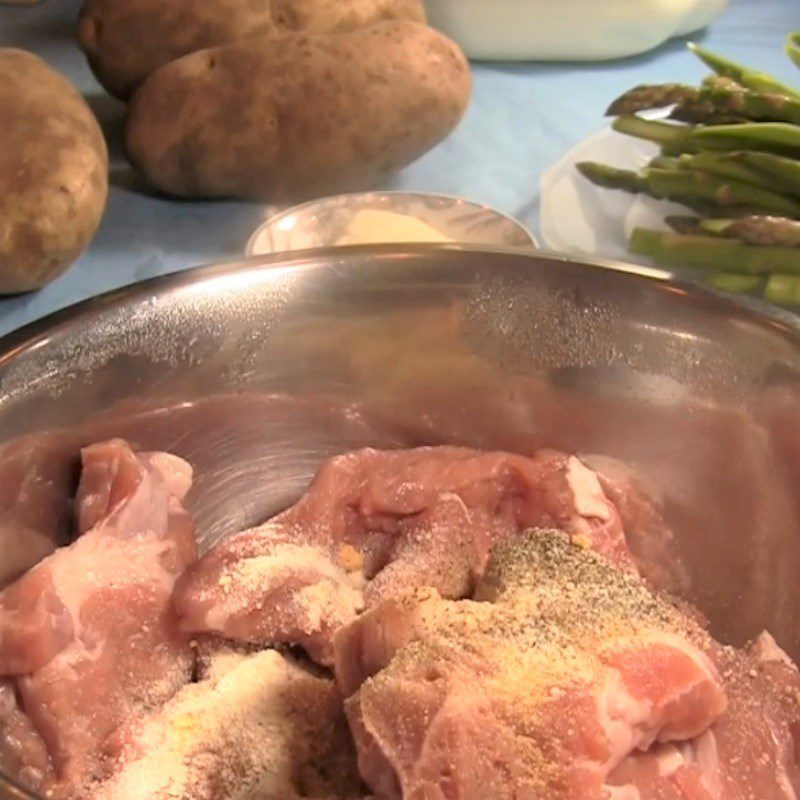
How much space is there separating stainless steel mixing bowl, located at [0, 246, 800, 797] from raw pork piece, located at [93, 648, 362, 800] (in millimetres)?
182

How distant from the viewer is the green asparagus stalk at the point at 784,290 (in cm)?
103

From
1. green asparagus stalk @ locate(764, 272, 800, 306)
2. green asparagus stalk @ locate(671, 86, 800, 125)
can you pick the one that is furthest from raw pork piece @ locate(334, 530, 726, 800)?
green asparagus stalk @ locate(671, 86, 800, 125)

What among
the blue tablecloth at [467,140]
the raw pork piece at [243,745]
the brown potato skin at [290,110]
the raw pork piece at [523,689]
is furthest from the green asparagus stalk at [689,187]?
the raw pork piece at [243,745]

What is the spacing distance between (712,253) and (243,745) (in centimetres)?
71

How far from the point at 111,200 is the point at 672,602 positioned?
2.74 ft

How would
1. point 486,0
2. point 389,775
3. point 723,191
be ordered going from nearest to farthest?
1. point 389,775
2. point 723,191
3. point 486,0

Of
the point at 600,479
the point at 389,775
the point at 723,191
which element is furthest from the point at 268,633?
the point at 723,191

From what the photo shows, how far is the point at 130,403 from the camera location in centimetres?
80

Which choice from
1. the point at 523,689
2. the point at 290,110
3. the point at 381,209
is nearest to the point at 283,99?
the point at 290,110

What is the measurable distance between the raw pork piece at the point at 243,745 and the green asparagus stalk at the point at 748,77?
0.87 m

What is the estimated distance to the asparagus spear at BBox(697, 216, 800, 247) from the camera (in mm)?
1037

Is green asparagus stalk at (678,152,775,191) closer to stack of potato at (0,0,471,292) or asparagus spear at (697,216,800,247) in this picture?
asparagus spear at (697,216,800,247)

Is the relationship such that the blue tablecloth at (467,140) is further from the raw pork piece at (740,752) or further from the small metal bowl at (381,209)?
the raw pork piece at (740,752)

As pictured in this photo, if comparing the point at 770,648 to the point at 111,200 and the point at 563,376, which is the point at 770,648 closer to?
the point at 563,376
